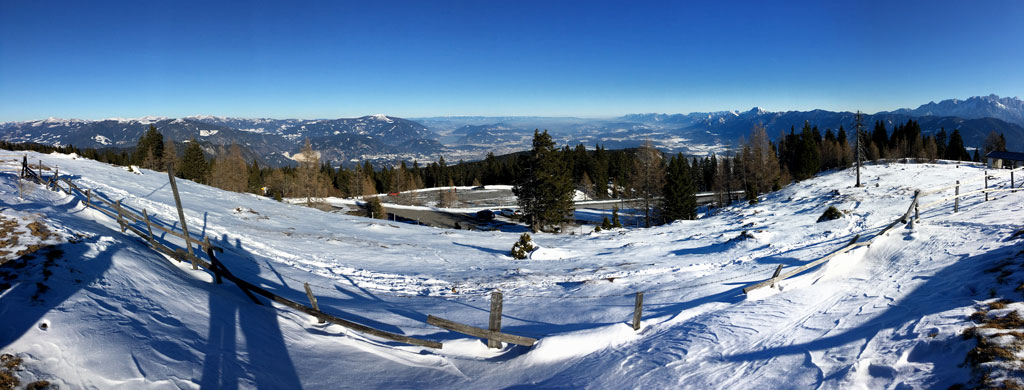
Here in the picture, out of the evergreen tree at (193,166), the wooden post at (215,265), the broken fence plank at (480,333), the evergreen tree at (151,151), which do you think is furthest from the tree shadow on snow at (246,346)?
the evergreen tree at (151,151)

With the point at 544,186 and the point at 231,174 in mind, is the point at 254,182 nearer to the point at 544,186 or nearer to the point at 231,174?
the point at 231,174

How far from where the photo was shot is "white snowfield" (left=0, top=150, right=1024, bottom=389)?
6.92 metres

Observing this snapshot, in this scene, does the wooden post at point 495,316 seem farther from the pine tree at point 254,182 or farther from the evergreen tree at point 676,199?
the pine tree at point 254,182

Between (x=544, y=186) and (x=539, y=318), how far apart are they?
32775mm

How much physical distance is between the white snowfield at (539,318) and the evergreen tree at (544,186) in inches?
960

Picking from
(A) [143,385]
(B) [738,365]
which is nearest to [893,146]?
(B) [738,365]

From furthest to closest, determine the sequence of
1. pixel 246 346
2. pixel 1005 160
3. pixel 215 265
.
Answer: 1. pixel 1005 160
2. pixel 215 265
3. pixel 246 346

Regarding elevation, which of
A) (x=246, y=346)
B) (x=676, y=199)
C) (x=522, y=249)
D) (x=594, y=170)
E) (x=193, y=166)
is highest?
(x=193, y=166)

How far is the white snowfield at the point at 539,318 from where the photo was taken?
22.7ft

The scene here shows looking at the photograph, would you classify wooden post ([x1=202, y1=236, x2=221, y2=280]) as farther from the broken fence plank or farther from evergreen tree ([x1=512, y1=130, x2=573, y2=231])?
evergreen tree ([x1=512, y1=130, x2=573, y2=231])

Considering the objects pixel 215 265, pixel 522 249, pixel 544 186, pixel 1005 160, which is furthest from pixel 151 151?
pixel 1005 160

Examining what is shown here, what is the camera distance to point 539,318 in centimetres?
1244

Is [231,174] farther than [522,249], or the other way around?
[231,174]

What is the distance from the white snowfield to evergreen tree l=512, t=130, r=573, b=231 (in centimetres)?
2437
